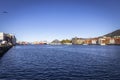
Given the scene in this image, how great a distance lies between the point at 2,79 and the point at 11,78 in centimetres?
123

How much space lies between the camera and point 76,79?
28141 millimetres

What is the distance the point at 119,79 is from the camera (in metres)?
27.8

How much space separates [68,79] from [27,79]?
16.5 ft

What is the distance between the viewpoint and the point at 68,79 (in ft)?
92.1

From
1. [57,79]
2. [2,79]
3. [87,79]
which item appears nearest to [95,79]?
[87,79]

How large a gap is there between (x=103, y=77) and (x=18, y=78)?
10.8 meters

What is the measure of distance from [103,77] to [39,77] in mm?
8212

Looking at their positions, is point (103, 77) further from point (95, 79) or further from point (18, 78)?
point (18, 78)

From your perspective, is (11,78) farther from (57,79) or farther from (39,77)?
(57,79)

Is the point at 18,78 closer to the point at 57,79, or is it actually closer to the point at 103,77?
the point at 57,79

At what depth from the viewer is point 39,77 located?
29.4 meters

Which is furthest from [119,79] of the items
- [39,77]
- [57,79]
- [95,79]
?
[39,77]

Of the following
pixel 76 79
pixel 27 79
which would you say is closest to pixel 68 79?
pixel 76 79

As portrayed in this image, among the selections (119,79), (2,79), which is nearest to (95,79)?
(119,79)
